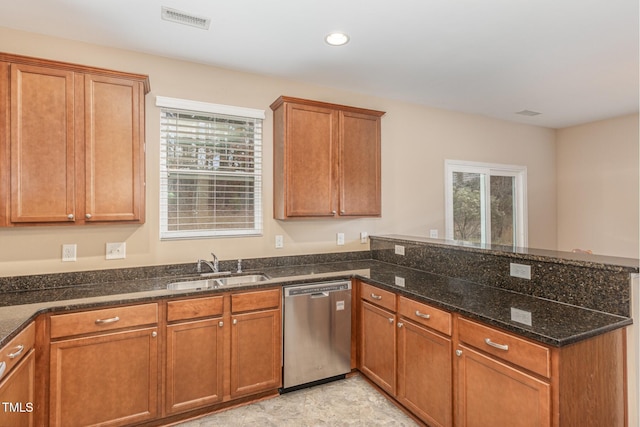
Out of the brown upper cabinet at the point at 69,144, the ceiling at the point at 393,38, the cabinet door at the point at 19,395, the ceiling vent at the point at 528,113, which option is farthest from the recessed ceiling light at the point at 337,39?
the ceiling vent at the point at 528,113

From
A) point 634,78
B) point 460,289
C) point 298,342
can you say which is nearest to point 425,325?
point 460,289

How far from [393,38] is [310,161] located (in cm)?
120

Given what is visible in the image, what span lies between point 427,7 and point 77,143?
8.11 feet

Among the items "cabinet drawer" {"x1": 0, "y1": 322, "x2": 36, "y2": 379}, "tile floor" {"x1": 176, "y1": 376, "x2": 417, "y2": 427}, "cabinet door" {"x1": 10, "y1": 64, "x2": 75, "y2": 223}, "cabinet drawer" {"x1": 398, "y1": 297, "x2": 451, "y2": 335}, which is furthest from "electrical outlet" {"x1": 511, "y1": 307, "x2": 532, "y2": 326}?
"cabinet door" {"x1": 10, "y1": 64, "x2": 75, "y2": 223}

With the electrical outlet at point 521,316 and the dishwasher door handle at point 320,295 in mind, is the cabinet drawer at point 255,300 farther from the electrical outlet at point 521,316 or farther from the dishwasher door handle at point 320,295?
the electrical outlet at point 521,316

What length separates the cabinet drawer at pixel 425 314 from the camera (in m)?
2.03

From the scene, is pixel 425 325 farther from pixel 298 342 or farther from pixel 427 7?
pixel 427 7

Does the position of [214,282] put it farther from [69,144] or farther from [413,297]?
[413,297]

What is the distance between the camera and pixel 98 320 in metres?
2.05

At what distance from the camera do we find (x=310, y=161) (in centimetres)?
310

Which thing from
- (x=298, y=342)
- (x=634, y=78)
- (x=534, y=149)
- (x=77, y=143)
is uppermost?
(x=634, y=78)

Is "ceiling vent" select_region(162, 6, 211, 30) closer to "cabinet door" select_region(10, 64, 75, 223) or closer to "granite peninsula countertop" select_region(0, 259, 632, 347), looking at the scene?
"cabinet door" select_region(10, 64, 75, 223)

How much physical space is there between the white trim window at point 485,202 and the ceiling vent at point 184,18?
3.22 m

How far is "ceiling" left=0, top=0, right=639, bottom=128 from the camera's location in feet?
7.09
